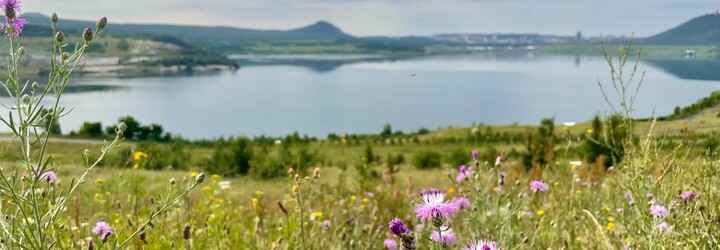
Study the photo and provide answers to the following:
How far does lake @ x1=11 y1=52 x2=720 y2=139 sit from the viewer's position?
5956cm

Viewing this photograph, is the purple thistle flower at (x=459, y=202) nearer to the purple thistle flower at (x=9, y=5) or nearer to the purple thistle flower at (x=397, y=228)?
the purple thistle flower at (x=397, y=228)

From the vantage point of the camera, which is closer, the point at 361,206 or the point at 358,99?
the point at 361,206

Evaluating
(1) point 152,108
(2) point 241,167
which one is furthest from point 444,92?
(2) point 241,167

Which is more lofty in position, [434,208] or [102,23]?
[102,23]

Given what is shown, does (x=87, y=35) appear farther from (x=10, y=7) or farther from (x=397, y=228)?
(x=397, y=228)

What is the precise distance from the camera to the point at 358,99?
8300 centimetres

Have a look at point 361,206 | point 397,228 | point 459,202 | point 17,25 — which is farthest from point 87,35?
point 361,206

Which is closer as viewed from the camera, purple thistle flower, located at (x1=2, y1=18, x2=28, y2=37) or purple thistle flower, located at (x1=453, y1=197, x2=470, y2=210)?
purple thistle flower, located at (x1=2, y1=18, x2=28, y2=37)

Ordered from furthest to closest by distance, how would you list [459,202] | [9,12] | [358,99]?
[358,99] → [459,202] → [9,12]

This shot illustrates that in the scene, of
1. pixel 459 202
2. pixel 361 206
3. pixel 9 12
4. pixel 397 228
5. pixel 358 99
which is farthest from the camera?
pixel 358 99

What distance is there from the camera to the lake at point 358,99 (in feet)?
195

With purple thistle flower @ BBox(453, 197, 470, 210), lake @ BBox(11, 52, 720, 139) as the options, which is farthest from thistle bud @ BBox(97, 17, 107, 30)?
lake @ BBox(11, 52, 720, 139)

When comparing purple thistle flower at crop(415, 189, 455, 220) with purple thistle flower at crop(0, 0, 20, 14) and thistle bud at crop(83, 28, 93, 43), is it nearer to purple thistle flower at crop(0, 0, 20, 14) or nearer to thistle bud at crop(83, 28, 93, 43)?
thistle bud at crop(83, 28, 93, 43)

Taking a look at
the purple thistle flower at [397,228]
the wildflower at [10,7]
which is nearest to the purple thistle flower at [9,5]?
the wildflower at [10,7]
